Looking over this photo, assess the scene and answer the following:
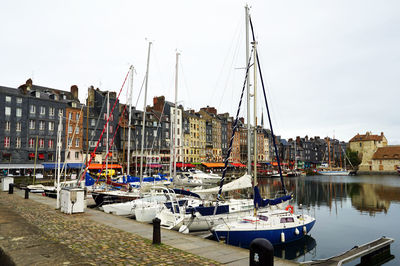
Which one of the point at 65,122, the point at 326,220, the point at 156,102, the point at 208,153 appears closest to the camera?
the point at 326,220

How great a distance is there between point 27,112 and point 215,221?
51970mm

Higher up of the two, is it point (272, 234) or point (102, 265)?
point (102, 265)

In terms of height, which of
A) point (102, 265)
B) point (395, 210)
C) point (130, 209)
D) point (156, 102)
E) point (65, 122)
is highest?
point (156, 102)

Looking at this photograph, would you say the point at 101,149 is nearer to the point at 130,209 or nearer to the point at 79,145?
the point at 79,145

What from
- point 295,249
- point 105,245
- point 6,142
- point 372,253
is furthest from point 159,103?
point 105,245

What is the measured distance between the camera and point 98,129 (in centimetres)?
6756

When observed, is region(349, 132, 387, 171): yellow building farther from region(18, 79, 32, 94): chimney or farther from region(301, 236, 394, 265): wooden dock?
region(18, 79, 32, 94): chimney

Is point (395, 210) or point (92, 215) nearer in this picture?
point (92, 215)

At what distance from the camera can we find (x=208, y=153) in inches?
3802

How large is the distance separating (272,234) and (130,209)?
11465 millimetres

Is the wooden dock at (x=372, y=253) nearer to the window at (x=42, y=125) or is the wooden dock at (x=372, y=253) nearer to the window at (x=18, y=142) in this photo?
the window at (x=18, y=142)

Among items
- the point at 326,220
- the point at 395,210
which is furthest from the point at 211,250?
the point at 395,210

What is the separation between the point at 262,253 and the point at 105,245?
7023 millimetres

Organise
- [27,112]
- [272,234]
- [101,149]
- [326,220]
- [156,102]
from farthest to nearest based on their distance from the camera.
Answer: [156,102], [101,149], [27,112], [326,220], [272,234]
